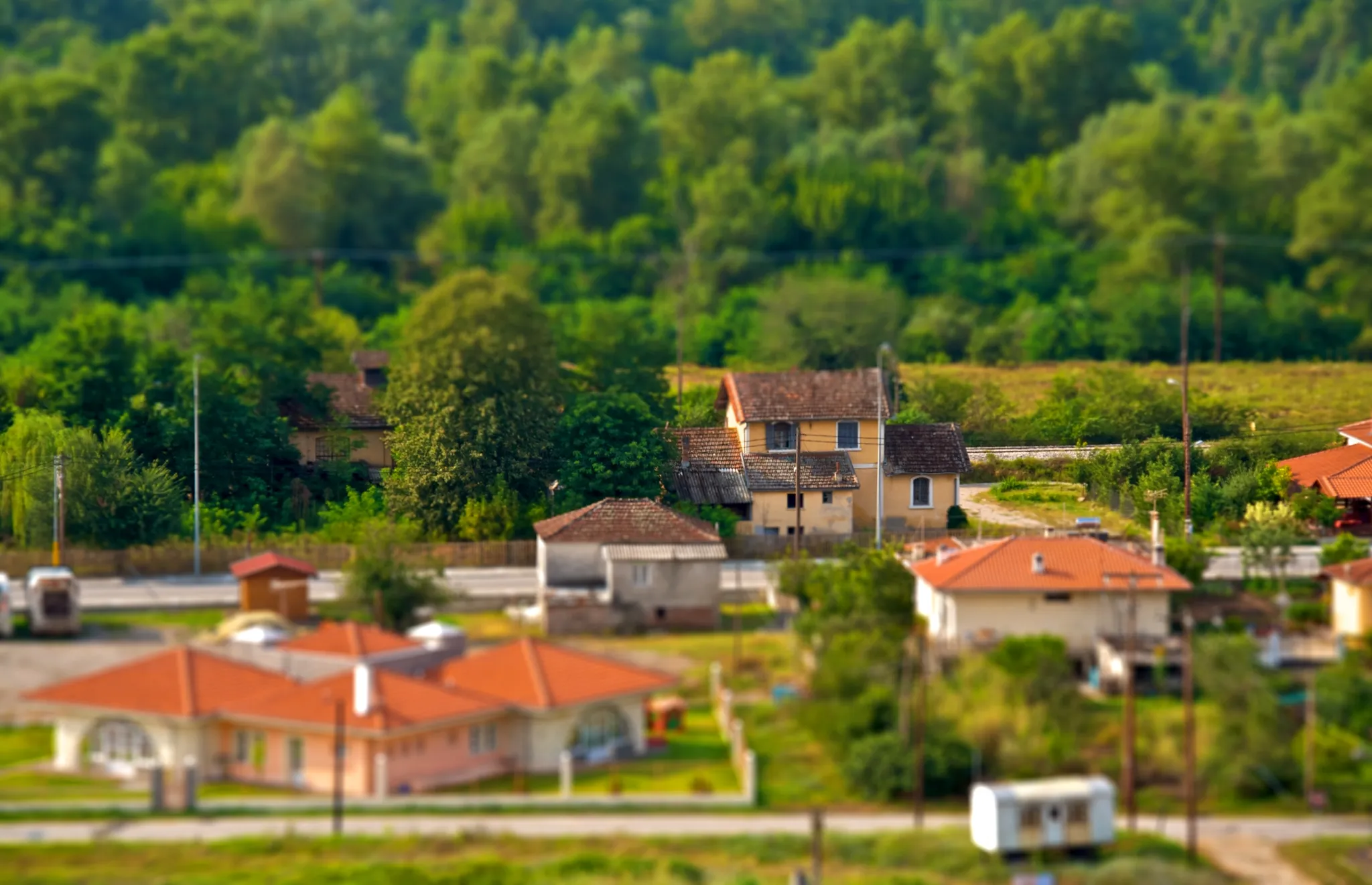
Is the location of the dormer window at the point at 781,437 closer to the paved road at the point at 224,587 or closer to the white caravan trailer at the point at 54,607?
the paved road at the point at 224,587

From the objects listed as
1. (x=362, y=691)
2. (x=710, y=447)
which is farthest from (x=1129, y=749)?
(x=710, y=447)

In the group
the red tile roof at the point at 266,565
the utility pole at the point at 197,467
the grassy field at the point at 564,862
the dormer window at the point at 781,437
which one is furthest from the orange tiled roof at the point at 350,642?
the dormer window at the point at 781,437

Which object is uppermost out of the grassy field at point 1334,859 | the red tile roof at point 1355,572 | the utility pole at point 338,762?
→ the red tile roof at point 1355,572

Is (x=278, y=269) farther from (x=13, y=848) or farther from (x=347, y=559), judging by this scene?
(x=13, y=848)

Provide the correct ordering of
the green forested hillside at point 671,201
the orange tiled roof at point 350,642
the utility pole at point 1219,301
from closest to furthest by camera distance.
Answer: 1. the orange tiled roof at point 350,642
2. the green forested hillside at point 671,201
3. the utility pole at point 1219,301

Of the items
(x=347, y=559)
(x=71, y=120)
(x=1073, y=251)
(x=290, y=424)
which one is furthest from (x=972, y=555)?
(x=71, y=120)

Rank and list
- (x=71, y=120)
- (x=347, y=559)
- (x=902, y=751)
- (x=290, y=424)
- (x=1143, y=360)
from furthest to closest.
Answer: (x=71, y=120) → (x=1143, y=360) → (x=290, y=424) → (x=347, y=559) → (x=902, y=751)
